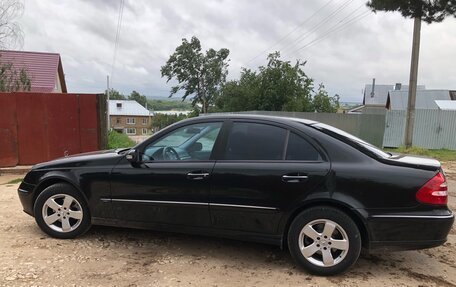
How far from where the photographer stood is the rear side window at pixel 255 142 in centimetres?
444

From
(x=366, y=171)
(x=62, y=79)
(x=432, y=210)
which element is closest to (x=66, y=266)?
(x=366, y=171)

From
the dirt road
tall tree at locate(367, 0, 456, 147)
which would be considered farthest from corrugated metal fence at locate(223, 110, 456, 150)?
the dirt road

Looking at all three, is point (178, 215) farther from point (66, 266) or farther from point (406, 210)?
point (406, 210)

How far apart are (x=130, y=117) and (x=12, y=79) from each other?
85.9 m

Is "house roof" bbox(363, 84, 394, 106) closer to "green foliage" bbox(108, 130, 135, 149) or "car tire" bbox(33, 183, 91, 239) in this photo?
"green foliage" bbox(108, 130, 135, 149)

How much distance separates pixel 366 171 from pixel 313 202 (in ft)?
1.89

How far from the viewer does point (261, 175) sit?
432cm

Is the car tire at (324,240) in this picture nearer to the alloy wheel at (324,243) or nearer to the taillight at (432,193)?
the alloy wheel at (324,243)

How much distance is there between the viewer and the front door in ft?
14.9

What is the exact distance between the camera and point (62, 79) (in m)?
28.4

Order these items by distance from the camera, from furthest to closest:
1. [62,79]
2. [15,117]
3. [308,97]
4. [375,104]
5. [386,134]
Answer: [375,104], [308,97], [62,79], [386,134], [15,117]

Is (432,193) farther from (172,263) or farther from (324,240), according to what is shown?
(172,263)

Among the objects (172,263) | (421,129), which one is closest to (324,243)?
(172,263)

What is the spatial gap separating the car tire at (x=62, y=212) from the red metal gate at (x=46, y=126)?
551cm
